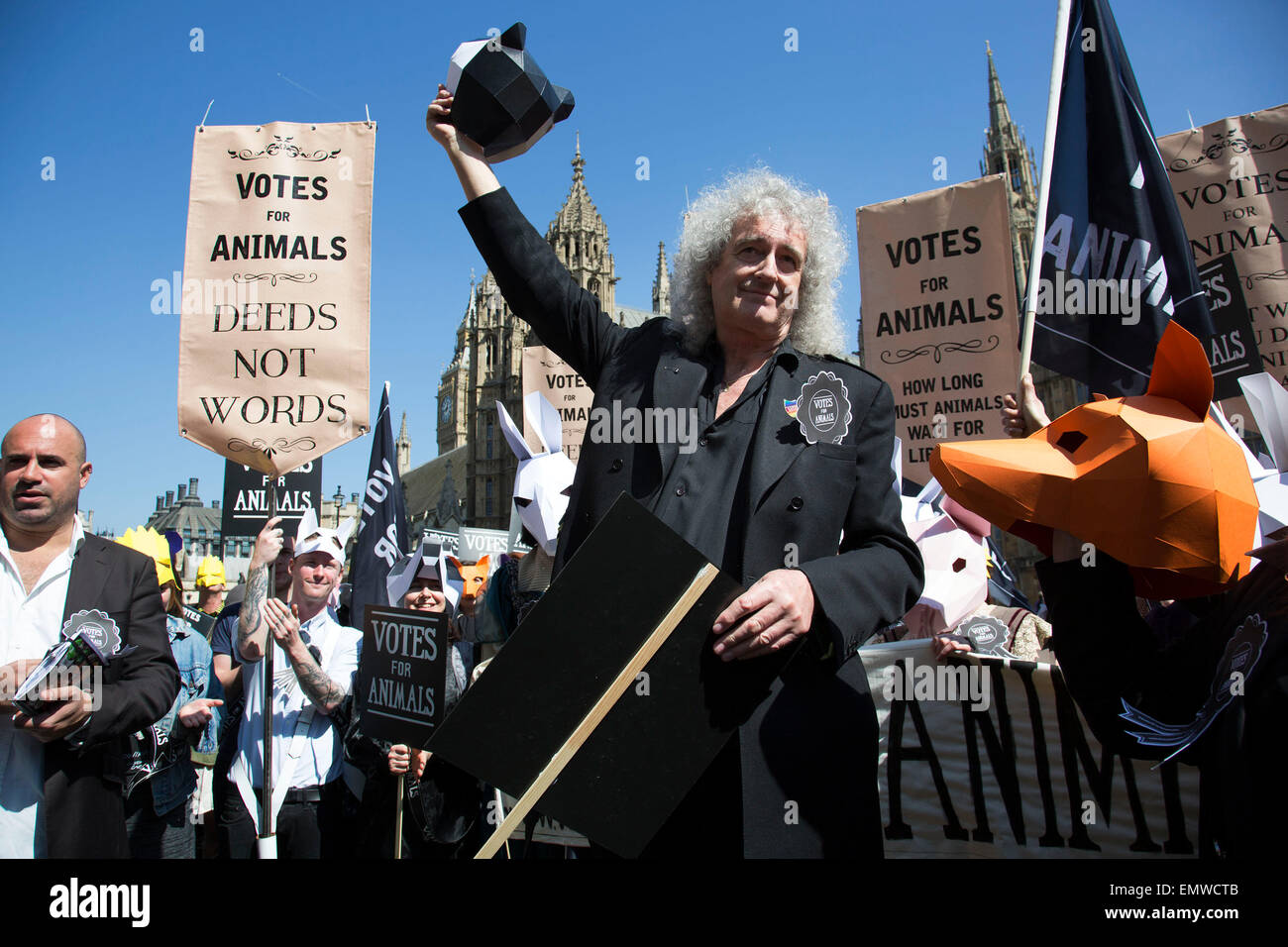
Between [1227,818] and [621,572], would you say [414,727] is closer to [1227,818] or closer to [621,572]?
[621,572]

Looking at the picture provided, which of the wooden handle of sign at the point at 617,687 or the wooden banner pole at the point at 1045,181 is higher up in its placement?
the wooden banner pole at the point at 1045,181

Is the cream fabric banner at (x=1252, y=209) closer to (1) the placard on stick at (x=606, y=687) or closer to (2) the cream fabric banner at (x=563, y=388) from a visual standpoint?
(1) the placard on stick at (x=606, y=687)

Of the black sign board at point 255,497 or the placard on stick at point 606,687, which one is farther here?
the black sign board at point 255,497

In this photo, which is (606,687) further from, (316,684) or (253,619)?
(253,619)

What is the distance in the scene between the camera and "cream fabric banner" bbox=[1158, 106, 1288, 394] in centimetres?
600

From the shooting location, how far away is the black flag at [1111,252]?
3965 millimetres

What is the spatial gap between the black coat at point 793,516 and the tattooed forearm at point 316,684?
9.38 ft

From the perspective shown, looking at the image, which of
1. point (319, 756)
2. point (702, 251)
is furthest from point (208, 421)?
point (702, 251)

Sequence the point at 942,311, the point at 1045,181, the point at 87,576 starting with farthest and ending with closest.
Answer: the point at 942,311 < the point at 1045,181 < the point at 87,576

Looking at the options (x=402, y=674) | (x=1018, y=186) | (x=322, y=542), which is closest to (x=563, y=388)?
(x=322, y=542)

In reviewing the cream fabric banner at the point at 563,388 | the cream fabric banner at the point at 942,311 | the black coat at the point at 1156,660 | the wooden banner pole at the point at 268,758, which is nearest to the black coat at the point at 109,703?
the wooden banner pole at the point at 268,758

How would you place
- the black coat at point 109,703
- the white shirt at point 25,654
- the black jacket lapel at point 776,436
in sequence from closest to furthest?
the black jacket lapel at point 776,436, the white shirt at point 25,654, the black coat at point 109,703

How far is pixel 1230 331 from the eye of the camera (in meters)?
5.47

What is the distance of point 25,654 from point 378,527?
6.35 metres
